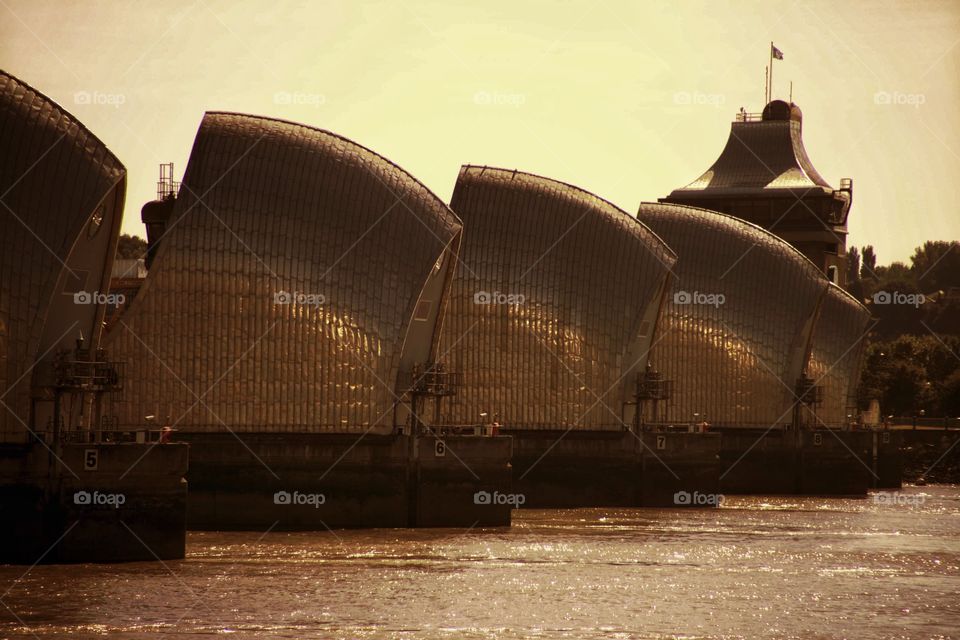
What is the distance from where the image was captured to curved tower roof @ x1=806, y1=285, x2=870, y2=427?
117625 millimetres

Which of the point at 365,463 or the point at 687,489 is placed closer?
the point at 365,463

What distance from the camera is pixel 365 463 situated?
73.6 m

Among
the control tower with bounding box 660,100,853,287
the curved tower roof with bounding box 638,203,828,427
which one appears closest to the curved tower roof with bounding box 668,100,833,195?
the control tower with bounding box 660,100,853,287

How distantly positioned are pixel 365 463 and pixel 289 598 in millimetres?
19980

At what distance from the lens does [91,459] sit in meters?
59.4

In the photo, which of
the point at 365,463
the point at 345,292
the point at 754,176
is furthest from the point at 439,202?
the point at 754,176

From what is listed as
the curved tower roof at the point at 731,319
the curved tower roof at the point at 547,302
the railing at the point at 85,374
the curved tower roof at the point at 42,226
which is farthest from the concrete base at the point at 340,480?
the curved tower roof at the point at 731,319

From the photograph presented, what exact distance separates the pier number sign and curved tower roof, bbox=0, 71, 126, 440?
3.83m

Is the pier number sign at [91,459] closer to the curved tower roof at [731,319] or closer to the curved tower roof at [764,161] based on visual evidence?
the curved tower roof at [731,319]

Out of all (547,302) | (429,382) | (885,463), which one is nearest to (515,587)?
(429,382)

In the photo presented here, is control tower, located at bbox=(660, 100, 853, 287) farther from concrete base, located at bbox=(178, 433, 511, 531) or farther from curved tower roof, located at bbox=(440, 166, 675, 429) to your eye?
concrete base, located at bbox=(178, 433, 511, 531)

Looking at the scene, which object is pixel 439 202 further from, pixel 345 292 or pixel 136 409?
pixel 136 409

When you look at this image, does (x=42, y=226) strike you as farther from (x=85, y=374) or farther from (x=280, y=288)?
(x=280, y=288)

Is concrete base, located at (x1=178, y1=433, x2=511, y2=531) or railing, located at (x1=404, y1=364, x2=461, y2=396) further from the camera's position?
railing, located at (x1=404, y1=364, x2=461, y2=396)
